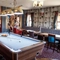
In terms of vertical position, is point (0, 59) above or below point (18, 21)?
below

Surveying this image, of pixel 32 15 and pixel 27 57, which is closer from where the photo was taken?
pixel 27 57

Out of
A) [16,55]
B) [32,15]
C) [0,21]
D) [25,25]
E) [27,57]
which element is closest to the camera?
[16,55]

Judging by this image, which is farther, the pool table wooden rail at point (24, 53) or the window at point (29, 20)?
the window at point (29, 20)

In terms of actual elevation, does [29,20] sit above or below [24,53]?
above

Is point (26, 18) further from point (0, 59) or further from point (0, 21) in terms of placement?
point (0, 59)

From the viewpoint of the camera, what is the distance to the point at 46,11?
669cm

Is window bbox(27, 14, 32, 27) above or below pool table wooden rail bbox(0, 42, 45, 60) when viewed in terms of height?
above

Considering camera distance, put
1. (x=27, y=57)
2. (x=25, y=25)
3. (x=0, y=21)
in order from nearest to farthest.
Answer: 1. (x=27, y=57)
2. (x=0, y=21)
3. (x=25, y=25)

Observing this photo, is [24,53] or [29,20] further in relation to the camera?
[29,20]

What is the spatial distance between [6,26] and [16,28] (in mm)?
983

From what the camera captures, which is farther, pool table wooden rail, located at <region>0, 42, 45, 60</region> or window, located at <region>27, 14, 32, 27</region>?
window, located at <region>27, 14, 32, 27</region>

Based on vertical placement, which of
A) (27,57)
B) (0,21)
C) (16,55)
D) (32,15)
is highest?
(32,15)

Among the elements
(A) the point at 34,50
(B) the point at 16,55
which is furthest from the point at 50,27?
(B) the point at 16,55

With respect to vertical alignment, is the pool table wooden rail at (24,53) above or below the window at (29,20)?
below
